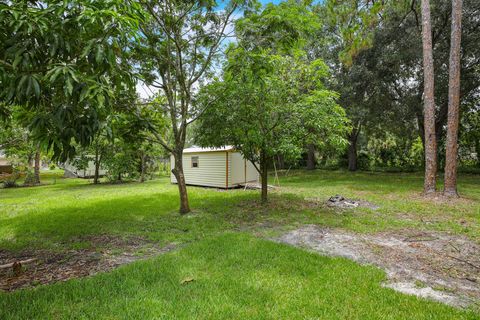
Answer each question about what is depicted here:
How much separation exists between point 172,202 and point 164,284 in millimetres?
5440

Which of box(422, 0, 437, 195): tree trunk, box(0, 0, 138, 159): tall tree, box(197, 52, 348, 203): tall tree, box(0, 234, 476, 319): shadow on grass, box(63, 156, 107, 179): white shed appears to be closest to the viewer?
box(0, 0, 138, 159): tall tree

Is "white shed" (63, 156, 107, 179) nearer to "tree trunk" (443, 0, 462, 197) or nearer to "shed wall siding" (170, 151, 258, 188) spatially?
"shed wall siding" (170, 151, 258, 188)

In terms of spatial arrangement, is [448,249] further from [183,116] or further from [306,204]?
[183,116]

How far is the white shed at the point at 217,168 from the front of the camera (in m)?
11.9

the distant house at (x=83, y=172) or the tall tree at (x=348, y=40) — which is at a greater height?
the tall tree at (x=348, y=40)

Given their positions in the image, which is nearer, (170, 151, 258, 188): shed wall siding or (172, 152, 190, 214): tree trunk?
(172, 152, 190, 214): tree trunk

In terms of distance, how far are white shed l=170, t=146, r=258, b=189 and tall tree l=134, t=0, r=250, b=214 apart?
4.86 m

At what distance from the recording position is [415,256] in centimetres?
362

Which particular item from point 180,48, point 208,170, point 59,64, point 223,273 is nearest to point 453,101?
point 180,48

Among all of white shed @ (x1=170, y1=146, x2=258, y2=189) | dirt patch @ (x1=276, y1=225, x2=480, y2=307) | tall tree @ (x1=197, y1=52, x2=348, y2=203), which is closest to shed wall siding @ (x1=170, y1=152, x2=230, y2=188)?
white shed @ (x1=170, y1=146, x2=258, y2=189)

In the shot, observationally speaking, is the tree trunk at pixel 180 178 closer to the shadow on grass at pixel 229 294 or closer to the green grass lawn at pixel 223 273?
the green grass lawn at pixel 223 273

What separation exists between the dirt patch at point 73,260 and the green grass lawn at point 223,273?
25 cm

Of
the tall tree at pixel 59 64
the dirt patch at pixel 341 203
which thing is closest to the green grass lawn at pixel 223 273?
the dirt patch at pixel 341 203

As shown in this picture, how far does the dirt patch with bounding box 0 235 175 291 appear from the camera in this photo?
311cm
